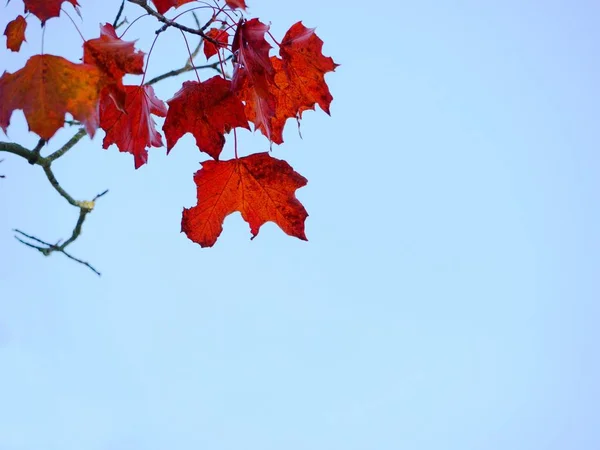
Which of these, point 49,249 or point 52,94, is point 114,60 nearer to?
point 52,94

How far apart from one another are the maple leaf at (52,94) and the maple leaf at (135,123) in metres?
0.46

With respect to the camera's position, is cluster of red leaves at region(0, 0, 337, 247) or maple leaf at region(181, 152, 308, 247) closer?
cluster of red leaves at region(0, 0, 337, 247)

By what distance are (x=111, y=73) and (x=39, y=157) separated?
850 millimetres

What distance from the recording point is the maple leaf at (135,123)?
219 centimetres

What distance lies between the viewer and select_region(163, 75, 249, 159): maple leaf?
2076mm

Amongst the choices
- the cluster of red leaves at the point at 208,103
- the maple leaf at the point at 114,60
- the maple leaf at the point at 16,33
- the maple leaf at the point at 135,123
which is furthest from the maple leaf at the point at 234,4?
the maple leaf at the point at 16,33

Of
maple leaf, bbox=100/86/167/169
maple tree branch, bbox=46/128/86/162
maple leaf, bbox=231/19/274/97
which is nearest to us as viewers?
maple leaf, bbox=231/19/274/97

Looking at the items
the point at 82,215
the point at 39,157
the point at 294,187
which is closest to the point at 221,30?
the point at 294,187

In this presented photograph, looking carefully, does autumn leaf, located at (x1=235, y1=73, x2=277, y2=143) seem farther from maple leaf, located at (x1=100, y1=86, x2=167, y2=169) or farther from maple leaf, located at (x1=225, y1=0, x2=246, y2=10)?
maple leaf, located at (x1=100, y1=86, x2=167, y2=169)

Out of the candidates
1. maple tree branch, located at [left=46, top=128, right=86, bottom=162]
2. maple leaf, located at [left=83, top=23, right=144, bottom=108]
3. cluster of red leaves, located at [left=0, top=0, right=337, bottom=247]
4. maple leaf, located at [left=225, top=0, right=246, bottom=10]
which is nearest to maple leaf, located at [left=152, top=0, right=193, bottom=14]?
cluster of red leaves, located at [left=0, top=0, right=337, bottom=247]

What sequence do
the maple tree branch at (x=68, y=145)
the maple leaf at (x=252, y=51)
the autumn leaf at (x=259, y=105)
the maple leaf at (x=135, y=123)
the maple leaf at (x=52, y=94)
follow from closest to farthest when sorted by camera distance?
1. the maple leaf at (x=52, y=94)
2. the maple leaf at (x=252, y=51)
3. the autumn leaf at (x=259, y=105)
4. the maple leaf at (x=135, y=123)
5. the maple tree branch at (x=68, y=145)

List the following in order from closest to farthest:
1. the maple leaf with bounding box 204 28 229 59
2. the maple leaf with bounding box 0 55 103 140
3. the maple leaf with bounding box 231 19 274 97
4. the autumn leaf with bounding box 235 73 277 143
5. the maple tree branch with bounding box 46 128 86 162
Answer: the maple leaf with bounding box 0 55 103 140, the maple leaf with bounding box 231 19 274 97, the autumn leaf with bounding box 235 73 277 143, the maple leaf with bounding box 204 28 229 59, the maple tree branch with bounding box 46 128 86 162

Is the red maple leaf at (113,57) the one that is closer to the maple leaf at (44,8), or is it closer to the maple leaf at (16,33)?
the maple leaf at (44,8)

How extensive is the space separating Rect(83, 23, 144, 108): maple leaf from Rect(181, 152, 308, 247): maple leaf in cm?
57
